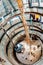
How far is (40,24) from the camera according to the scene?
1541mm

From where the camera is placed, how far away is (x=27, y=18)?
152 cm

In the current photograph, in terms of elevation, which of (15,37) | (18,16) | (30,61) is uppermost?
(18,16)

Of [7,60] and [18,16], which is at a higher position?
[18,16]

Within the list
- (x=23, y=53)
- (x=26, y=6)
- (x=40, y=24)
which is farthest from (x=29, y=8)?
(x=23, y=53)

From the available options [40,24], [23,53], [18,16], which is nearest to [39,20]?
[40,24]

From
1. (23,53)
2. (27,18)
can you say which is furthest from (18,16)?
(23,53)

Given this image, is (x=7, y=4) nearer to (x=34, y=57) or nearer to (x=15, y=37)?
(x=15, y=37)

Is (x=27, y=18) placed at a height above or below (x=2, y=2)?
below

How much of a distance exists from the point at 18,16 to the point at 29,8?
92 millimetres

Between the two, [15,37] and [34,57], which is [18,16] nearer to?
[15,37]

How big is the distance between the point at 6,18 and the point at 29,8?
6.8 inches

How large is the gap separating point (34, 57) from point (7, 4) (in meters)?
0.40

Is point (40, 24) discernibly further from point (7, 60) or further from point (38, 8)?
point (7, 60)

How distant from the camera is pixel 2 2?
5.07 ft
